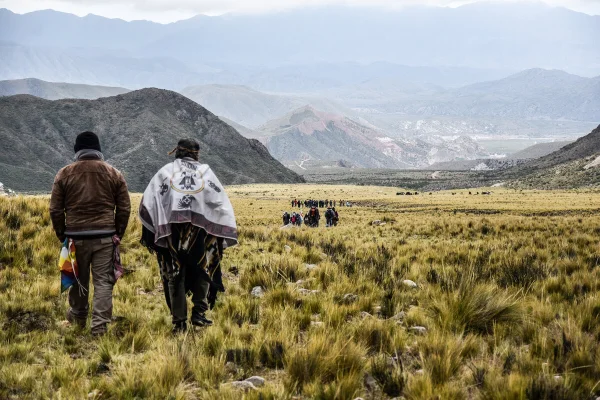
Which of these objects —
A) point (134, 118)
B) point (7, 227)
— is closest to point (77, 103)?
point (134, 118)

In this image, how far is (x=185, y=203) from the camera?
5.69m

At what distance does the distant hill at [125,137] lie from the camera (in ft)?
470

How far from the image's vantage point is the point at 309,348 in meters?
4.39

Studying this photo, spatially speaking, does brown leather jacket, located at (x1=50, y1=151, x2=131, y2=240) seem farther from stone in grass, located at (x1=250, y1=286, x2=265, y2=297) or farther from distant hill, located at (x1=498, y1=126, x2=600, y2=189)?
distant hill, located at (x1=498, y1=126, x2=600, y2=189)

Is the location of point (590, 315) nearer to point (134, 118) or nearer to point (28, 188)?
point (28, 188)

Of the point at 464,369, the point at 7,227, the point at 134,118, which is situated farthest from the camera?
the point at 134,118

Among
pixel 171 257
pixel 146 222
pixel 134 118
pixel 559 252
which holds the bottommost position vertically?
pixel 559 252

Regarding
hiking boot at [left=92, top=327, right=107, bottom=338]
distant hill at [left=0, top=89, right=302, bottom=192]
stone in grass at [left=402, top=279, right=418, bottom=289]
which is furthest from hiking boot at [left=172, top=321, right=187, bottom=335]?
distant hill at [left=0, top=89, right=302, bottom=192]

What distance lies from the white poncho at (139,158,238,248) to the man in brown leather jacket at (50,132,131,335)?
498mm

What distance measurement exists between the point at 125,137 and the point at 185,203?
172 meters

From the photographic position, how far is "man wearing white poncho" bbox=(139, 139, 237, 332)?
5.69 m

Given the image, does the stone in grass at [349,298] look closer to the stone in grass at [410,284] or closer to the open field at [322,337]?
the open field at [322,337]

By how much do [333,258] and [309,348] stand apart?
6.46 metres

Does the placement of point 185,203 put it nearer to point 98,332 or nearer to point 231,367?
point 98,332
